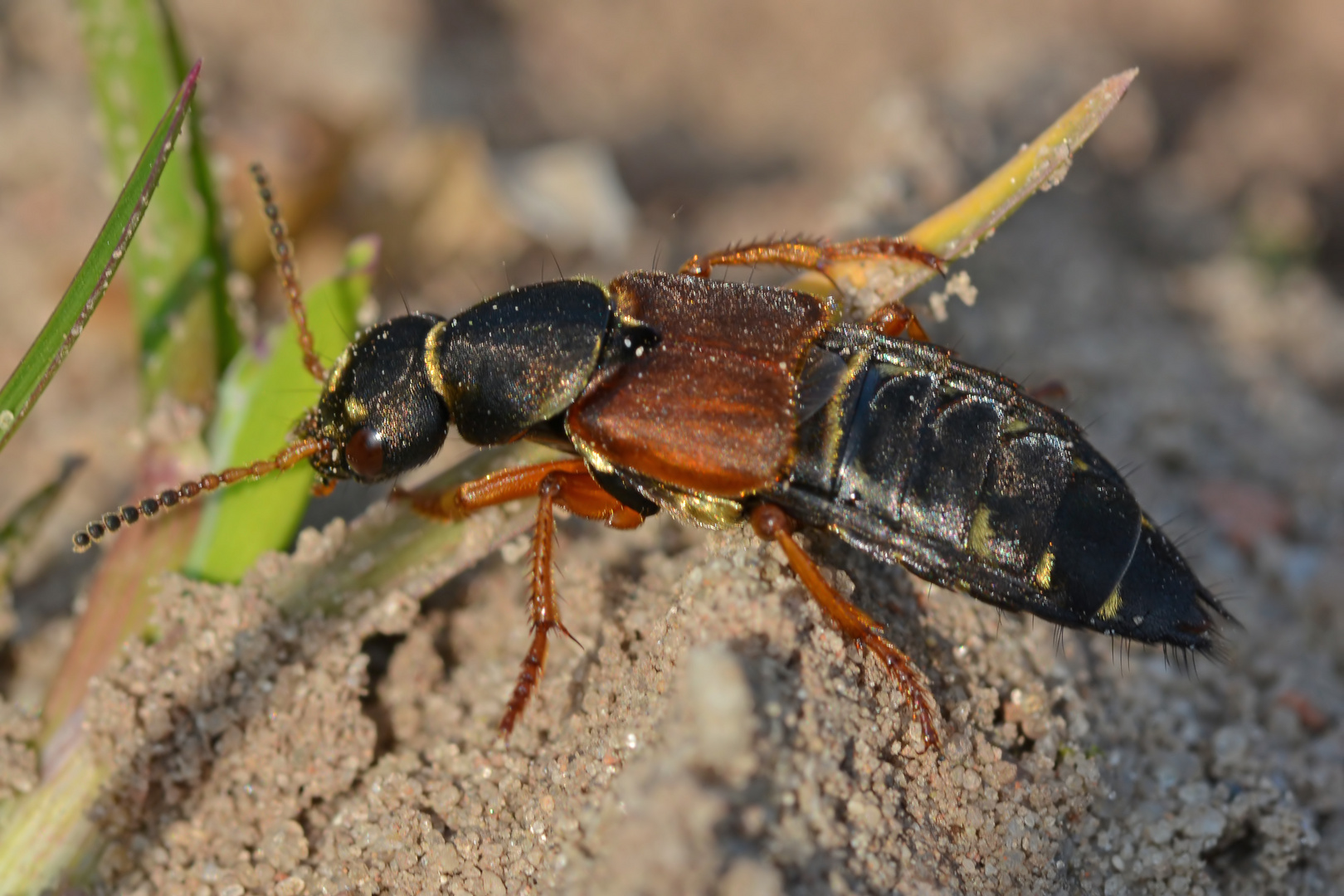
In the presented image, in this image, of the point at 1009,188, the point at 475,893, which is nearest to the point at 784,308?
the point at 1009,188

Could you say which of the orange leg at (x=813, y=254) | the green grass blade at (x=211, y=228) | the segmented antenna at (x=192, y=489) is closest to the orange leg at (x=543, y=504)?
the segmented antenna at (x=192, y=489)

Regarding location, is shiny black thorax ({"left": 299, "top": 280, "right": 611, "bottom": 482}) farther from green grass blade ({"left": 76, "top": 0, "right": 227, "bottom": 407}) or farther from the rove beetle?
green grass blade ({"left": 76, "top": 0, "right": 227, "bottom": 407})

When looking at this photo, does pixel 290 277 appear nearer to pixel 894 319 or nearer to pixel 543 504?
pixel 543 504

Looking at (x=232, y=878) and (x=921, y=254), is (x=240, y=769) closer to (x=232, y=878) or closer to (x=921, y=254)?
(x=232, y=878)

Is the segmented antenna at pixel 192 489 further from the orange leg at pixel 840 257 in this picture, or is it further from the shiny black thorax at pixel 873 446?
the orange leg at pixel 840 257

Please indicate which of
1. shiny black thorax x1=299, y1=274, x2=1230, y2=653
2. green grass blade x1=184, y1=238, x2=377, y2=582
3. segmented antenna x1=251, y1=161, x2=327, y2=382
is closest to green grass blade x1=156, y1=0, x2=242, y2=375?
green grass blade x1=184, y1=238, x2=377, y2=582

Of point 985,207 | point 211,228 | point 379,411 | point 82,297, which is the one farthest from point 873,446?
point 211,228
